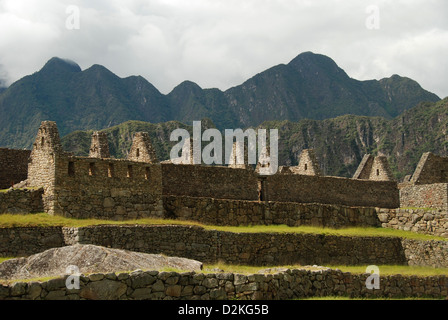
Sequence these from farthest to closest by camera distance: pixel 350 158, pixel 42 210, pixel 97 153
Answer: pixel 350 158 < pixel 97 153 < pixel 42 210

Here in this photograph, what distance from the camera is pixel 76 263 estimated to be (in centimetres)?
1694

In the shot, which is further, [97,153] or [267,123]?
[267,123]

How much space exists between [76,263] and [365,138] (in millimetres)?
86570

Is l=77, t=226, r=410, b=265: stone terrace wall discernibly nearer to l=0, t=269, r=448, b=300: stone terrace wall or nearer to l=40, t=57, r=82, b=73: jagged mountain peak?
l=0, t=269, r=448, b=300: stone terrace wall

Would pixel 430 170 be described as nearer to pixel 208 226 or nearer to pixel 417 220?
pixel 417 220

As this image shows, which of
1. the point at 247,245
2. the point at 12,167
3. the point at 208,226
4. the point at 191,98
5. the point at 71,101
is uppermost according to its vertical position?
the point at 191,98

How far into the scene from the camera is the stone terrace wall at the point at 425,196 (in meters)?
33.0

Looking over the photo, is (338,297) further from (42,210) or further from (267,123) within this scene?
(267,123)

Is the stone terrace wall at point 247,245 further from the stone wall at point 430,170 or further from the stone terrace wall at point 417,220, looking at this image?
the stone wall at point 430,170

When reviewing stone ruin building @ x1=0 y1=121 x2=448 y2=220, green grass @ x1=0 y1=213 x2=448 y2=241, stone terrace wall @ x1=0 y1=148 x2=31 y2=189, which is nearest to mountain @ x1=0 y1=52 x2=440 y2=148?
stone terrace wall @ x1=0 y1=148 x2=31 y2=189

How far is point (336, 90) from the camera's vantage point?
391ft

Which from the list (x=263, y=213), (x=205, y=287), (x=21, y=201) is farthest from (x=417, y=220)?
(x=21, y=201)

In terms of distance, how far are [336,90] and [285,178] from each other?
88.1 meters
